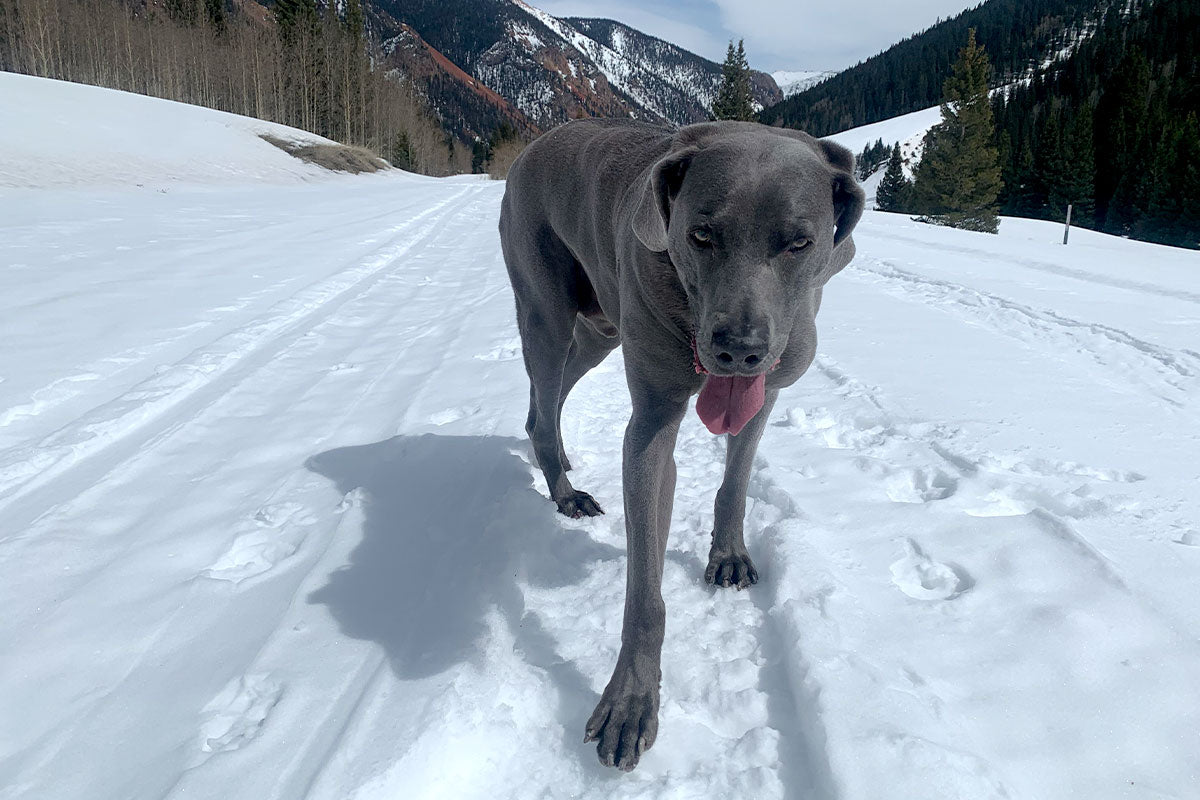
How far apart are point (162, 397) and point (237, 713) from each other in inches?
107

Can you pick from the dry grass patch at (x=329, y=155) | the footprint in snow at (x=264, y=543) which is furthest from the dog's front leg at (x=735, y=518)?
the dry grass patch at (x=329, y=155)

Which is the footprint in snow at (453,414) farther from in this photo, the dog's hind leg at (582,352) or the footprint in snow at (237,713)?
the footprint in snow at (237,713)

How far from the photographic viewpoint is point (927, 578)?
7.57 feet

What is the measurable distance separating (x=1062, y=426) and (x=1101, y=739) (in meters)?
2.32

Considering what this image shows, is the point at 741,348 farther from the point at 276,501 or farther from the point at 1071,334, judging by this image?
the point at 1071,334

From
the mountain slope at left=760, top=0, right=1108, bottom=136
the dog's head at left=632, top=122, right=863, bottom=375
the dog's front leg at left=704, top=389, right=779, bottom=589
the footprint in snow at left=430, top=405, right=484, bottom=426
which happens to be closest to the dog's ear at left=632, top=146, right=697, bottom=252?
the dog's head at left=632, top=122, right=863, bottom=375

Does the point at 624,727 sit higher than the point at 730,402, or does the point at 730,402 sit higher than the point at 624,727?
the point at 730,402

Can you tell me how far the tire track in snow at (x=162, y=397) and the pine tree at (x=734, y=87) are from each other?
4124 cm

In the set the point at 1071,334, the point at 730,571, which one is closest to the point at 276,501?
the point at 730,571

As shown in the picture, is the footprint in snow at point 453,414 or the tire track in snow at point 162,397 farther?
the footprint in snow at point 453,414

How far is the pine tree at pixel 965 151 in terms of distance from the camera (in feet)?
124

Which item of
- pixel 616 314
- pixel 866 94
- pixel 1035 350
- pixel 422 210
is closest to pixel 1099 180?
pixel 422 210

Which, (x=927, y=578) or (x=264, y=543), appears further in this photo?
(x=264, y=543)

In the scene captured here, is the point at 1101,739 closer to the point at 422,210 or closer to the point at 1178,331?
the point at 1178,331
